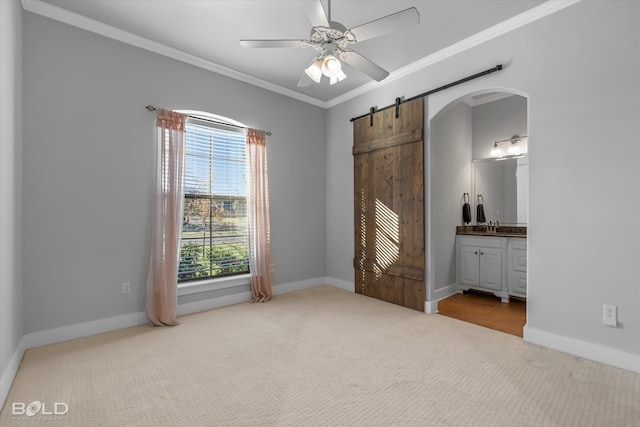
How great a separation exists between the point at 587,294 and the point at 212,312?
3.72 meters

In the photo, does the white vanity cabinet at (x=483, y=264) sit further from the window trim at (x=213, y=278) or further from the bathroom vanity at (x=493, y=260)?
the window trim at (x=213, y=278)

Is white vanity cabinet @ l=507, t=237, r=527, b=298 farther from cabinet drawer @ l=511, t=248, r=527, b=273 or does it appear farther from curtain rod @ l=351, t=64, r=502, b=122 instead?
curtain rod @ l=351, t=64, r=502, b=122

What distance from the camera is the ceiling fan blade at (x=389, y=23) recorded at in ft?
6.23

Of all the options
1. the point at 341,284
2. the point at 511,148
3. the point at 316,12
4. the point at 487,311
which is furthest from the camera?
the point at 341,284

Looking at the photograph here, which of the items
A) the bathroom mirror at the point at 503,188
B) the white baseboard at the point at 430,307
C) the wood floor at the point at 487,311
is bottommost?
the wood floor at the point at 487,311

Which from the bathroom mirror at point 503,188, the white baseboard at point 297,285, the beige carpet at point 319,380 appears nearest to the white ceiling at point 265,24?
the bathroom mirror at point 503,188

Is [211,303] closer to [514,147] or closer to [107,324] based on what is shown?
[107,324]

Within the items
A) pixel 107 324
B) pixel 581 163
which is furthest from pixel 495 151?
pixel 107 324

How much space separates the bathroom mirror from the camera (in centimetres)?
424

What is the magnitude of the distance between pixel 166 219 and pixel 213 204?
27.1 inches

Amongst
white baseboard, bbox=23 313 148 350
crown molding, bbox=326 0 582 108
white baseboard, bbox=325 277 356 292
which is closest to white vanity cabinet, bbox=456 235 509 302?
white baseboard, bbox=325 277 356 292

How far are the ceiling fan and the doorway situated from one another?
2032 mm

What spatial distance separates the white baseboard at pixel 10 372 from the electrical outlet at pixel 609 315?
4203 mm

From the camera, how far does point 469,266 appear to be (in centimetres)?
446
